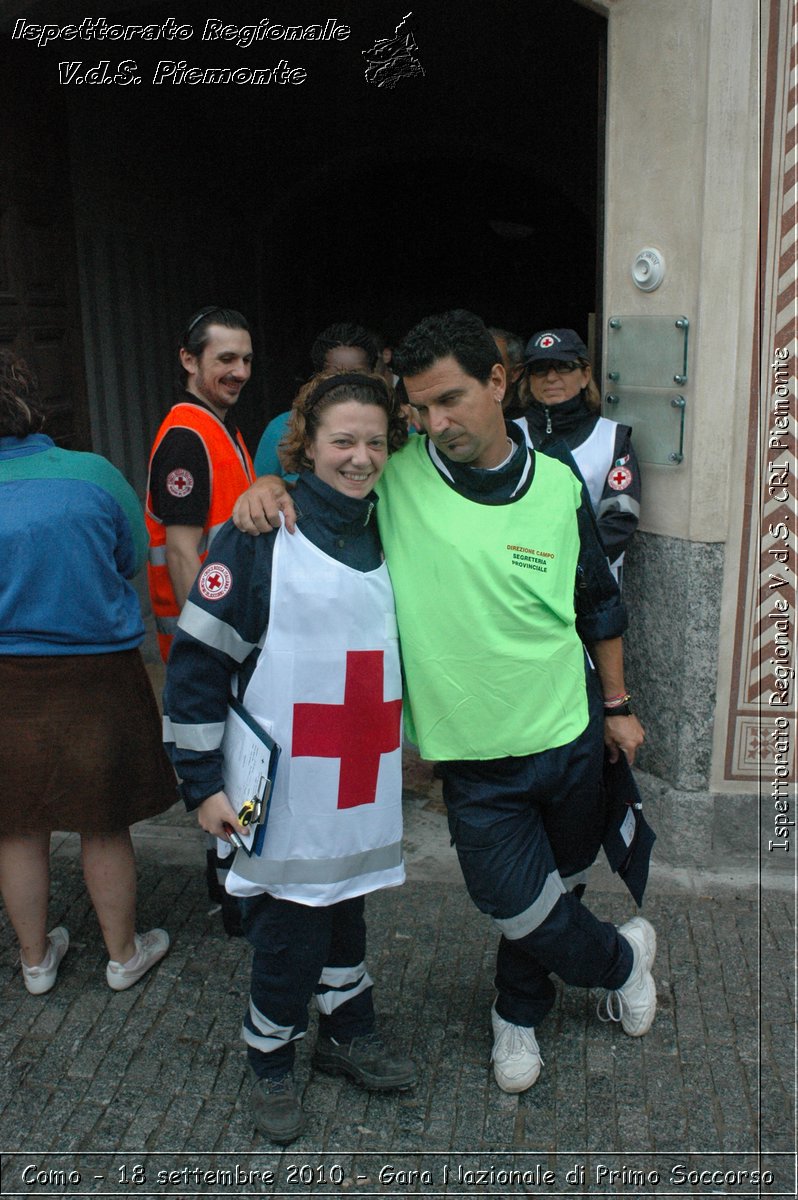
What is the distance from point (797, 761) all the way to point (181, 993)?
2.21 meters

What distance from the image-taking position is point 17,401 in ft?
10.0

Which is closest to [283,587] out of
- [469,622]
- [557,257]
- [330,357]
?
[469,622]

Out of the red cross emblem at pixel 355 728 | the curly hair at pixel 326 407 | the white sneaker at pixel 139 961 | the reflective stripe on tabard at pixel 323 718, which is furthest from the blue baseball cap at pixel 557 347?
the white sneaker at pixel 139 961

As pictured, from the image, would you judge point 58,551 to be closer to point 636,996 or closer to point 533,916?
point 533,916

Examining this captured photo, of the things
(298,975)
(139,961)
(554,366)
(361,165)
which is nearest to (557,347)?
(554,366)

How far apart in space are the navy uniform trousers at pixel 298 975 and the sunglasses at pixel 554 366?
202 centimetres

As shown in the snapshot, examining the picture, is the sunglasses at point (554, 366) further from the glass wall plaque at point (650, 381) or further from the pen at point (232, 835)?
the pen at point (232, 835)

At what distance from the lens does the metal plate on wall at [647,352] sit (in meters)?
3.79

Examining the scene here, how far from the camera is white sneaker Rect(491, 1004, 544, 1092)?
2900 millimetres

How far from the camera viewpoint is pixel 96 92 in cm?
624

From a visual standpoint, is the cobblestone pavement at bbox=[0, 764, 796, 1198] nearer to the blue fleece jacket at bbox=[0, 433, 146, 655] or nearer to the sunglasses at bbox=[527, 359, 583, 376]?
the blue fleece jacket at bbox=[0, 433, 146, 655]

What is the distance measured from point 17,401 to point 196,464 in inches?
22.9

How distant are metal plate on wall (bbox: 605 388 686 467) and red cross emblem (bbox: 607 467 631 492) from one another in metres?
0.13

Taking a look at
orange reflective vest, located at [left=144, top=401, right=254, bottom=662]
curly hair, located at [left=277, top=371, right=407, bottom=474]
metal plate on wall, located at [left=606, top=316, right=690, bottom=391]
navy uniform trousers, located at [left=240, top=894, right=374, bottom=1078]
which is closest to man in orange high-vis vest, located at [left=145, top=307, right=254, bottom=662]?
orange reflective vest, located at [left=144, top=401, right=254, bottom=662]
